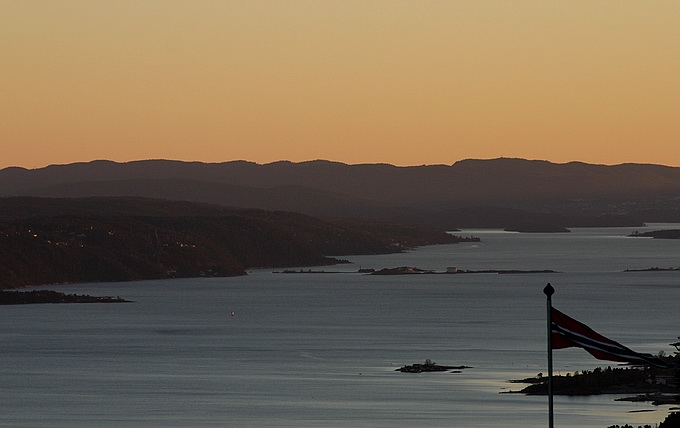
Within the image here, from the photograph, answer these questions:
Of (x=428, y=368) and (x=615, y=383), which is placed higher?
(x=428, y=368)

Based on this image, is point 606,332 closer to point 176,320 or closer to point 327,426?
point 176,320

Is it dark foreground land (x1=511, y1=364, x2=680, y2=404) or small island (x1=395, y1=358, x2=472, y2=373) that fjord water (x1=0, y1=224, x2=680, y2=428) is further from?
dark foreground land (x1=511, y1=364, x2=680, y2=404)

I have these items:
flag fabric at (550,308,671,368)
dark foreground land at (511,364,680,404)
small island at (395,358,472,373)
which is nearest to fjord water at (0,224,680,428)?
small island at (395,358,472,373)

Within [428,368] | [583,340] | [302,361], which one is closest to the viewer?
[583,340]

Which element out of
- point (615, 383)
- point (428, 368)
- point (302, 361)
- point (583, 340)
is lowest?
point (615, 383)

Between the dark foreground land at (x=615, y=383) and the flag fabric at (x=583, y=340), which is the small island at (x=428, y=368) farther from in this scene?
the flag fabric at (x=583, y=340)

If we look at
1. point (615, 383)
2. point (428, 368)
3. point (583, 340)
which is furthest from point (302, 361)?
point (583, 340)

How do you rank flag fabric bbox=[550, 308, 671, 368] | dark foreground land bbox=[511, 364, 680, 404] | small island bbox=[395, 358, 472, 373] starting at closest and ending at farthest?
flag fabric bbox=[550, 308, 671, 368] → dark foreground land bbox=[511, 364, 680, 404] → small island bbox=[395, 358, 472, 373]

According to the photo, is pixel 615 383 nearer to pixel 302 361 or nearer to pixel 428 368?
pixel 428 368
